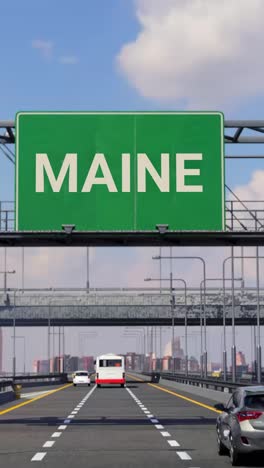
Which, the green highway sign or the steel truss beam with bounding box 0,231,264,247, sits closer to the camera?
the green highway sign

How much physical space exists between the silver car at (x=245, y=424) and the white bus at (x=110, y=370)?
221 feet

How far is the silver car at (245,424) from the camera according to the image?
16219mm

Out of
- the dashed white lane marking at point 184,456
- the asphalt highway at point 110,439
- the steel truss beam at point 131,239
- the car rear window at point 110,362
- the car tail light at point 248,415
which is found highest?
the steel truss beam at point 131,239

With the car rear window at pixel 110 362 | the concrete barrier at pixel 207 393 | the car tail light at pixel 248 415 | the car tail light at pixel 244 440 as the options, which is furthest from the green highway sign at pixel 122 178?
the car rear window at pixel 110 362

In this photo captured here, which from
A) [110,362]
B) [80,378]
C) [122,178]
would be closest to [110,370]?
[110,362]

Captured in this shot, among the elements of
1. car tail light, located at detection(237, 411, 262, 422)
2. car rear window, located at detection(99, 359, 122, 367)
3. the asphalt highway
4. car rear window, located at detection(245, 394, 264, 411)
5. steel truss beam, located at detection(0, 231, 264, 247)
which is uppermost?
steel truss beam, located at detection(0, 231, 264, 247)

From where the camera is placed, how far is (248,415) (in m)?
16.5

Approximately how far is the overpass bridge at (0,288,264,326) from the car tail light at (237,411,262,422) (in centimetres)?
8142

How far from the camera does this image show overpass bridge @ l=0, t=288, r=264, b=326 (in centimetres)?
10000

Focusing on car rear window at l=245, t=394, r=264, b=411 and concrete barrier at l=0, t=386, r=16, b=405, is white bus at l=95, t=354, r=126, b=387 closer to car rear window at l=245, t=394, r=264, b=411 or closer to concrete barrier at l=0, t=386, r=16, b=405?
concrete barrier at l=0, t=386, r=16, b=405

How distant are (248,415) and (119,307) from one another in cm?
8363

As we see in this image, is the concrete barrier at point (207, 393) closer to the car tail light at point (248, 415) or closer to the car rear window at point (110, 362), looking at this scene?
the car rear window at point (110, 362)

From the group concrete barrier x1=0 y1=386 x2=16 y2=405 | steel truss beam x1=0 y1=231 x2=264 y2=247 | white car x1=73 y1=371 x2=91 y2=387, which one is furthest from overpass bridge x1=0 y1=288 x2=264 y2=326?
steel truss beam x1=0 y1=231 x2=264 y2=247

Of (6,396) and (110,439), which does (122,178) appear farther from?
(6,396)
